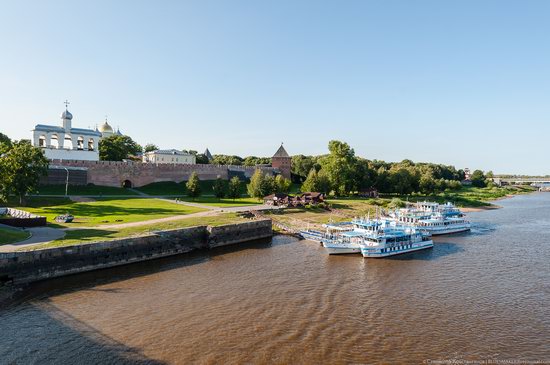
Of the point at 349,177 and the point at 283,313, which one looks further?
the point at 349,177

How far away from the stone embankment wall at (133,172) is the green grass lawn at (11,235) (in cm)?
3462

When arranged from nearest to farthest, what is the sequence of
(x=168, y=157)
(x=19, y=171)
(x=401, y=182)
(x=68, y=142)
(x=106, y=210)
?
1. (x=19, y=171)
2. (x=106, y=210)
3. (x=68, y=142)
4. (x=401, y=182)
5. (x=168, y=157)

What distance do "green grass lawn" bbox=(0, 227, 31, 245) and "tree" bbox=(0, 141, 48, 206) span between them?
559 inches

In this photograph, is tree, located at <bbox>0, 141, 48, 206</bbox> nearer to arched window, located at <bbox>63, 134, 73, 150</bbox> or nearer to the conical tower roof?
arched window, located at <bbox>63, 134, 73, 150</bbox>

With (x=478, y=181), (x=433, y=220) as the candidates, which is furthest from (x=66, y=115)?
(x=478, y=181)

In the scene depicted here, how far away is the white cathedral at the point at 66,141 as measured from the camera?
6825 centimetres

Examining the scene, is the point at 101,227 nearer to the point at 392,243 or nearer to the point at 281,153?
the point at 392,243

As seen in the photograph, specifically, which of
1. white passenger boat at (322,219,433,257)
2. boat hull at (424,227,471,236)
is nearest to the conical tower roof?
boat hull at (424,227,471,236)

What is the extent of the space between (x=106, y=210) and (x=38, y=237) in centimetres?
1610

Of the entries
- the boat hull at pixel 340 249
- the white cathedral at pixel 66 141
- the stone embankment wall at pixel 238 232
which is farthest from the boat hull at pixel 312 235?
the white cathedral at pixel 66 141

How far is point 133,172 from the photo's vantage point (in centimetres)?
7450

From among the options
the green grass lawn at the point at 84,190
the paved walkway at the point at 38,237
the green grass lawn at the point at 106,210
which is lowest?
the paved walkway at the point at 38,237

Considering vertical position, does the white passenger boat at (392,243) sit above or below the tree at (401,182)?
below

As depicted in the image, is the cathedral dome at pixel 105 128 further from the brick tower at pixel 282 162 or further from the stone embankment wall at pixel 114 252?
the stone embankment wall at pixel 114 252
